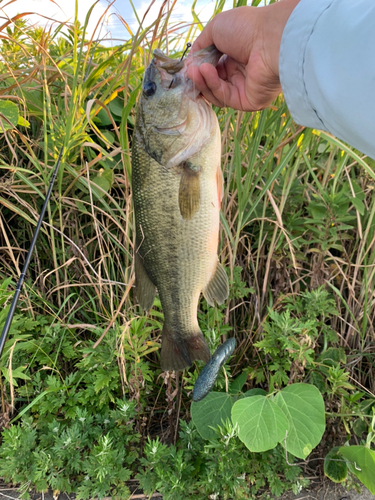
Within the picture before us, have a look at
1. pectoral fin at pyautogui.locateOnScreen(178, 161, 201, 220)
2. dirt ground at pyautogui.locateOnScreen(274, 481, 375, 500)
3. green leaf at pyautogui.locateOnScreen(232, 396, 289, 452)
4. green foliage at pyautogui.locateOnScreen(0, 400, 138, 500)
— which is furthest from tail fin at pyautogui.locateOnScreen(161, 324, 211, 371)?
dirt ground at pyautogui.locateOnScreen(274, 481, 375, 500)

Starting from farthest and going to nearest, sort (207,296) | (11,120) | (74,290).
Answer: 1. (74,290)
2. (11,120)
3. (207,296)

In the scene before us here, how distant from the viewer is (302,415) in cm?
154

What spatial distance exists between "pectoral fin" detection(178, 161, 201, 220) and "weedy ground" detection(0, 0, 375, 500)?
0.42 metres

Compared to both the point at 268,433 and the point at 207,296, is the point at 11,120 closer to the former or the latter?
the point at 207,296

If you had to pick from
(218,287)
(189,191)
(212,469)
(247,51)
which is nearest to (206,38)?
(247,51)

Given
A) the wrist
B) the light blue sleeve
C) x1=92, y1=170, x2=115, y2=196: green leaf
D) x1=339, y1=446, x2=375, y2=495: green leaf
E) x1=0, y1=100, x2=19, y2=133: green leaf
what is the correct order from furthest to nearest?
x1=92, y1=170, x2=115, y2=196: green leaf, x1=0, y1=100, x2=19, y2=133: green leaf, x1=339, y1=446, x2=375, y2=495: green leaf, the wrist, the light blue sleeve

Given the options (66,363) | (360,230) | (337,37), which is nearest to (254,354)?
(360,230)

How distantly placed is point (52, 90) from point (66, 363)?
1924mm

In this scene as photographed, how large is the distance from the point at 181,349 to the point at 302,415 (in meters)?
0.60

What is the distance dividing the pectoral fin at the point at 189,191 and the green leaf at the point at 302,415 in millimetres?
914

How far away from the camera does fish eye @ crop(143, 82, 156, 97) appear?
1.40 meters

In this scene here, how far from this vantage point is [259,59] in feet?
4.43

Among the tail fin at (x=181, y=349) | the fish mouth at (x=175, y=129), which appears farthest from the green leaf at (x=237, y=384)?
the fish mouth at (x=175, y=129)

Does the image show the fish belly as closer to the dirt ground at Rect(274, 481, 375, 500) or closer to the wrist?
the wrist
